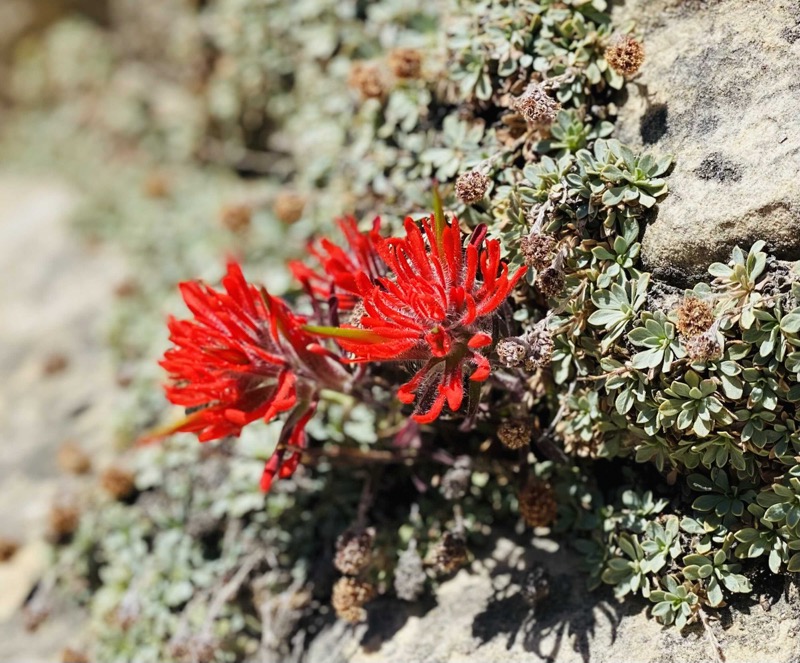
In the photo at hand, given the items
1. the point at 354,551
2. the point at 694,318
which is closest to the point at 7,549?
the point at 354,551

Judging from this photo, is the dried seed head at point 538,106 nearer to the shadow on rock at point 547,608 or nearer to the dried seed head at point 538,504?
the dried seed head at point 538,504

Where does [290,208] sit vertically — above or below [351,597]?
above

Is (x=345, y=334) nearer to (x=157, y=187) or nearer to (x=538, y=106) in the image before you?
(x=538, y=106)

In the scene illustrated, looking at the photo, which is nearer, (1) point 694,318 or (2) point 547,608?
(1) point 694,318

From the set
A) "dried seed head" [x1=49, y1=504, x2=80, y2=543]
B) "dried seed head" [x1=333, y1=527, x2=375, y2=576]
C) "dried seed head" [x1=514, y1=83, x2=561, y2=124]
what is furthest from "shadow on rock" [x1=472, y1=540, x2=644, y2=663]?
"dried seed head" [x1=49, y1=504, x2=80, y2=543]

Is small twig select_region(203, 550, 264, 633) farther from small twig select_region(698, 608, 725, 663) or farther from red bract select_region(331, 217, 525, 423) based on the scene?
small twig select_region(698, 608, 725, 663)

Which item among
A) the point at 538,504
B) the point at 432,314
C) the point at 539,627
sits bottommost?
the point at 539,627
